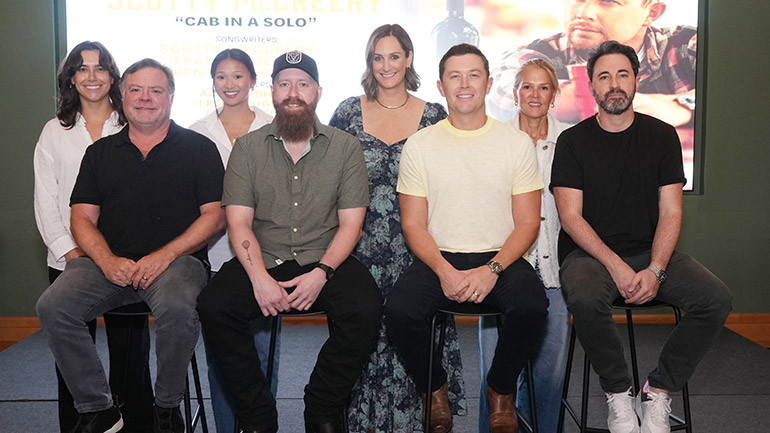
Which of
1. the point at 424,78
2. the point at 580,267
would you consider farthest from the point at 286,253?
the point at 424,78

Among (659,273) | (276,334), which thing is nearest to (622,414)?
(659,273)

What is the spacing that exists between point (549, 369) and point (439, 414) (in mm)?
472

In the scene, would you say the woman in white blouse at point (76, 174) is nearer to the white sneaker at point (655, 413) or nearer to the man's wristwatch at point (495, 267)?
the man's wristwatch at point (495, 267)

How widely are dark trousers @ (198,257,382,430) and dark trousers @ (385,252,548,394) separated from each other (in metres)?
0.10

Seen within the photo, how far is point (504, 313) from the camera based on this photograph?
7.97 ft

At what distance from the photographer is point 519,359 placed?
2441mm

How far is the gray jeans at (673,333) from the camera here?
241cm

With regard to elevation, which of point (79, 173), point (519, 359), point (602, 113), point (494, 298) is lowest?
point (519, 359)

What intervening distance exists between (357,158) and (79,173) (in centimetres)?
108

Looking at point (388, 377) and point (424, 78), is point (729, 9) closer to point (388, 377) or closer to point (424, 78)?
point (424, 78)

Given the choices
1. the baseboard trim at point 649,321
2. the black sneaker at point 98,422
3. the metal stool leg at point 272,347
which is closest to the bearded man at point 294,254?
the metal stool leg at point 272,347

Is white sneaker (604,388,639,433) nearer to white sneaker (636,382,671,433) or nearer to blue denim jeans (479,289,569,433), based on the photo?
white sneaker (636,382,671,433)

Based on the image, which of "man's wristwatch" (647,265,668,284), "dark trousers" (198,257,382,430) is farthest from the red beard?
"man's wristwatch" (647,265,668,284)

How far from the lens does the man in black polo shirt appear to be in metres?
2.43
